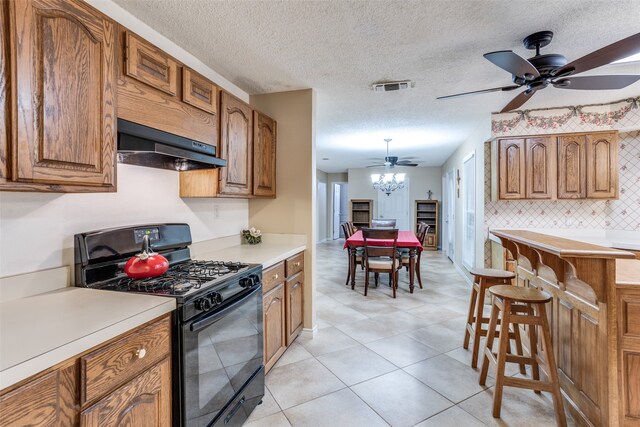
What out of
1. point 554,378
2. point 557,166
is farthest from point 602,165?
point 554,378

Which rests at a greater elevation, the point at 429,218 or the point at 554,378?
the point at 429,218

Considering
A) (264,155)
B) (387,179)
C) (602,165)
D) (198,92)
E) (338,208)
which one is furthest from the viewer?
(338,208)

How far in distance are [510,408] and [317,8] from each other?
107 inches

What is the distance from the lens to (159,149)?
1524mm

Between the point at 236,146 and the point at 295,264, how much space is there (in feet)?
3.67

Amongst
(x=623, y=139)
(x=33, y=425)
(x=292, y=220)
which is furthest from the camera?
(x=623, y=139)

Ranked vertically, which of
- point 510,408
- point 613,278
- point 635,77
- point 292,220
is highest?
point 635,77

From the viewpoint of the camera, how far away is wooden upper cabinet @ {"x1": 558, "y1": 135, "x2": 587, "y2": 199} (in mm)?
3412

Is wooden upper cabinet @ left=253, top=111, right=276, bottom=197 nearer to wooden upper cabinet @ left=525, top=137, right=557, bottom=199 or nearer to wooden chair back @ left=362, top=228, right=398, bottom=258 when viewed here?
wooden chair back @ left=362, top=228, right=398, bottom=258

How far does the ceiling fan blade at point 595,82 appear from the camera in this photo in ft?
6.64

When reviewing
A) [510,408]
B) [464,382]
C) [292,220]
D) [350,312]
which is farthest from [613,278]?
[350,312]

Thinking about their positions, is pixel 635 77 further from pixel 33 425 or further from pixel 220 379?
pixel 33 425

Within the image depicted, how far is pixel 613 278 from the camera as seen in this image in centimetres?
154

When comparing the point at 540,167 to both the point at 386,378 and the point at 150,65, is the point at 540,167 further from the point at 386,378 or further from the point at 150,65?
the point at 150,65
